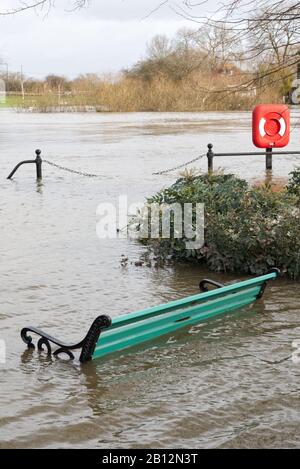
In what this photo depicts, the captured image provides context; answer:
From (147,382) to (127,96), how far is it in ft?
166

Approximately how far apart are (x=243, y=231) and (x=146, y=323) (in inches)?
109

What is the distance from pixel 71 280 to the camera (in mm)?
9062

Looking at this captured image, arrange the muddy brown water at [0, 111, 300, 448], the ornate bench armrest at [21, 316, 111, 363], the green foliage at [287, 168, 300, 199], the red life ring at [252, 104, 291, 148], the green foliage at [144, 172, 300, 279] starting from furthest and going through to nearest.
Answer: the red life ring at [252, 104, 291, 148]
the green foliage at [287, 168, 300, 199]
the green foliage at [144, 172, 300, 279]
the ornate bench armrest at [21, 316, 111, 363]
the muddy brown water at [0, 111, 300, 448]

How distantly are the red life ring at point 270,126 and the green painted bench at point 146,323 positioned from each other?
38.6 feet

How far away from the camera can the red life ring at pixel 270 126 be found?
1884 cm

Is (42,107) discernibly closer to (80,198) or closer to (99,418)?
(80,198)

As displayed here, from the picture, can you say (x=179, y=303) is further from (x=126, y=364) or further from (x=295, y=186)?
(x=295, y=186)

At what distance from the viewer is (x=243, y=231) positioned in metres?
8.81

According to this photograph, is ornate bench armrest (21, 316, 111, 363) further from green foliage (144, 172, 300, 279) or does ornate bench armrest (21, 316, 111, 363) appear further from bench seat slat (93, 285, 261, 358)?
green foliage (144, 172, 300, 279)

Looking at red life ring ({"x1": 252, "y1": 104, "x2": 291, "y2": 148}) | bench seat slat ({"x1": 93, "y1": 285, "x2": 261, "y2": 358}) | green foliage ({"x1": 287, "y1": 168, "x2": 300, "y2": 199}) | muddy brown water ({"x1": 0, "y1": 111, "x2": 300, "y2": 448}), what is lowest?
muddy brown water ({"x1": 0, "y1": 111, "x2": 300, "y2": 448})

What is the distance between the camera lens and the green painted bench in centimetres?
598

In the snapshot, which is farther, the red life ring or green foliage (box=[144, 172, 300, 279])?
the red life ring

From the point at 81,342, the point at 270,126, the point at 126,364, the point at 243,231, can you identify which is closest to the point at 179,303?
the point at 126,364

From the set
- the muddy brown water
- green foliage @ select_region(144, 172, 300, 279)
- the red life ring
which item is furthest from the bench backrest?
the red life ring
